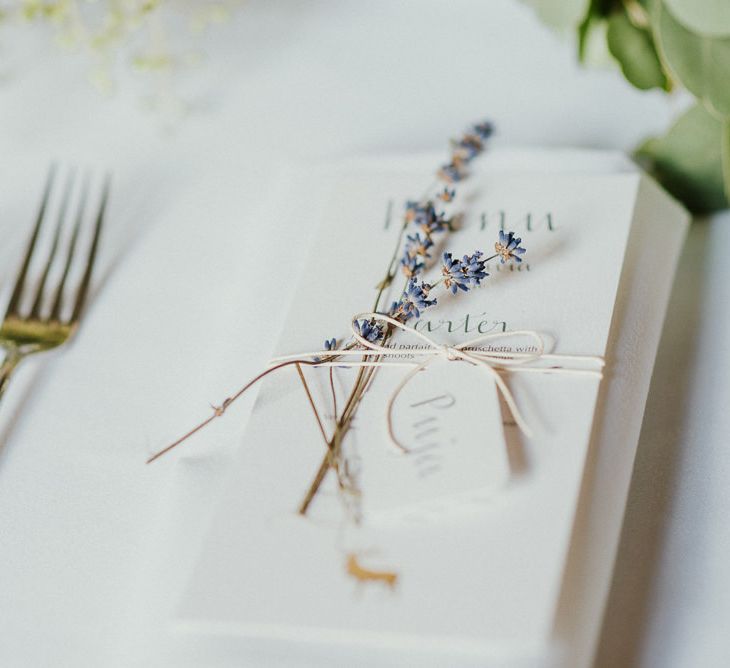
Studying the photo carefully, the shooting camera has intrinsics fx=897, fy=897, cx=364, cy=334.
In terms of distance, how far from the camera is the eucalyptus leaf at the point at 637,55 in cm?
77

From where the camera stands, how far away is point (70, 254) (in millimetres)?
800

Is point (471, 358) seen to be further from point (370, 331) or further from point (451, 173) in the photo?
point (451, 173)

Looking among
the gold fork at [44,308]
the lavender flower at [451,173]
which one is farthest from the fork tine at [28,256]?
the lavender flower at [451,173]

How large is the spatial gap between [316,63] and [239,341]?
19.5 inches

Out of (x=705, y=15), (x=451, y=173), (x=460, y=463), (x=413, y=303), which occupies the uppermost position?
(x=705, y=15)

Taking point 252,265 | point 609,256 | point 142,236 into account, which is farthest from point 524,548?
point 142,236

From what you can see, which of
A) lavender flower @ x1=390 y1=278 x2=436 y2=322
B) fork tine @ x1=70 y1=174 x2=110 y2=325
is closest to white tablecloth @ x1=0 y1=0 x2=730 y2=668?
fork tine @ x1=70 y1=174 x2=110 y2=325

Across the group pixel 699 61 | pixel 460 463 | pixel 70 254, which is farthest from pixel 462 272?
pixel 70 254

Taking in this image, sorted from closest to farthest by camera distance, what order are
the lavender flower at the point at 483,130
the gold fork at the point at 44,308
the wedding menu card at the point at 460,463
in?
the wedding menu card at the point at 460,463
the gold fork at the point at 44,308
the lavender flower at the point at 483,130

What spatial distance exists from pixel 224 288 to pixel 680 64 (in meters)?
0.41

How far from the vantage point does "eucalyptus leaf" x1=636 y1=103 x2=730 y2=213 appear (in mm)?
765

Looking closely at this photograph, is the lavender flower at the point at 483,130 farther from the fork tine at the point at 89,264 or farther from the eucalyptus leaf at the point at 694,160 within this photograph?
the fork tine at the point at 89,264

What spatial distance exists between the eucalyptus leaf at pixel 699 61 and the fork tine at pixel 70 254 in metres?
0.53

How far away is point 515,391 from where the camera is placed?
56 centimetres
